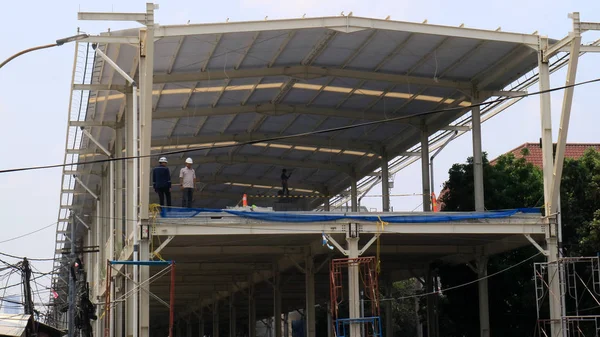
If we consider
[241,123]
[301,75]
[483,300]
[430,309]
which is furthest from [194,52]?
[430,309]

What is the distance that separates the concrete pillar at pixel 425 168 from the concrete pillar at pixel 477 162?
419 centimetres

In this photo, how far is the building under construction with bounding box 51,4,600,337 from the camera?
2955cm

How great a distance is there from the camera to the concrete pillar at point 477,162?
118 ft

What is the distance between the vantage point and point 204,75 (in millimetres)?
33250

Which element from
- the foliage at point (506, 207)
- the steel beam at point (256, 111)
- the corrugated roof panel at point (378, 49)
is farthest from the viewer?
the foliage at point (506, 207)

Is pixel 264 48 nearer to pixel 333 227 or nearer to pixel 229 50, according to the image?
pixel 229 50

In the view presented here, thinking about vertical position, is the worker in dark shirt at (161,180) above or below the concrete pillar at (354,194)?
below

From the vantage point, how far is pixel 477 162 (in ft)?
118

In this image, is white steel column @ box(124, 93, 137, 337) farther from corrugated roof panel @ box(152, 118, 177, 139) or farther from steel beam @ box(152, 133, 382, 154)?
steel beam @ box(152, 133, 382, 154)

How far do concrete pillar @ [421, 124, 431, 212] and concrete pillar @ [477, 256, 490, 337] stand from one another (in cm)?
452

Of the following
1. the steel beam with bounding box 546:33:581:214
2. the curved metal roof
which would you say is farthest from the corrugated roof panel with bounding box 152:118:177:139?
the steel beam with bounding box 546:33:581:214

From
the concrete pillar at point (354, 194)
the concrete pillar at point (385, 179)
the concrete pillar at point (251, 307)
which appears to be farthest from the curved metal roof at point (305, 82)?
the concrete pillar at point (251, 307)

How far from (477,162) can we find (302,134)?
37.3 feet

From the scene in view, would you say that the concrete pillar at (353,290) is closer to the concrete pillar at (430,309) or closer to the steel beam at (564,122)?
the steel beam at (564,122)
